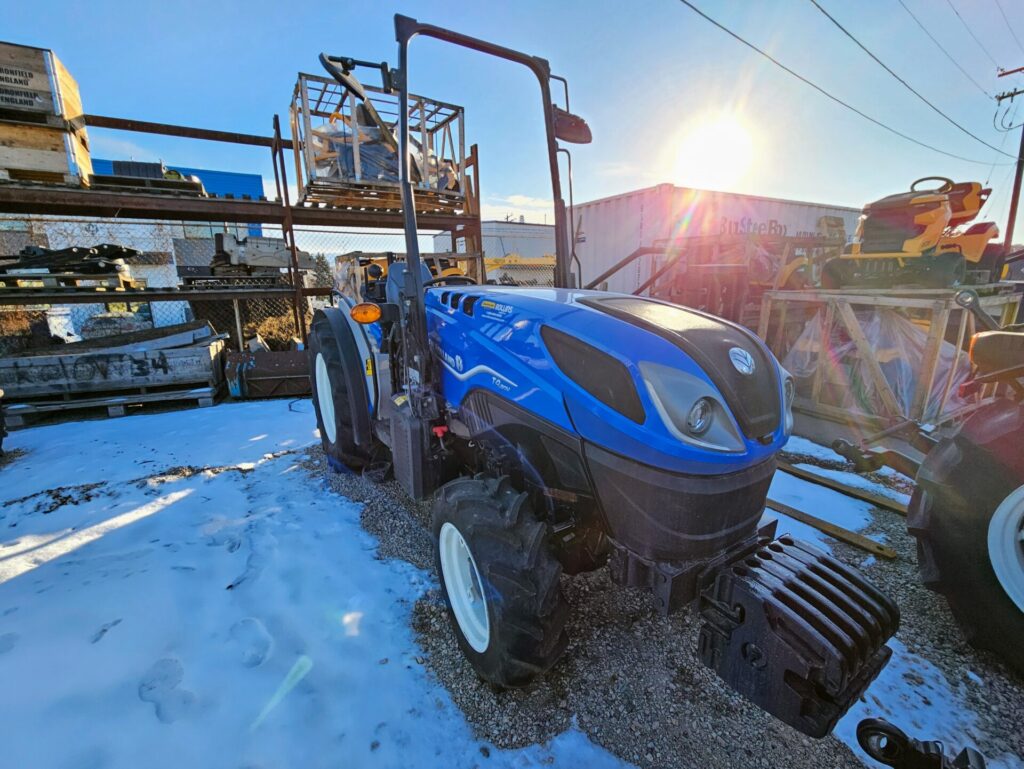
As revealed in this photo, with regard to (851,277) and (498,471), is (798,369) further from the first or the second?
(498,471)

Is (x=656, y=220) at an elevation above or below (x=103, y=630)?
above

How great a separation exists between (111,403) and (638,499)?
630 cm

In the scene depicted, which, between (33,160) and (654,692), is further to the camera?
(33,160)

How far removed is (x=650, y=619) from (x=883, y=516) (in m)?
2.02

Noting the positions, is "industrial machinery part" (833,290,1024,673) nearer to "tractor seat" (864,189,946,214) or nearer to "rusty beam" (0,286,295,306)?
"tractor seat" (864,189,946,214)

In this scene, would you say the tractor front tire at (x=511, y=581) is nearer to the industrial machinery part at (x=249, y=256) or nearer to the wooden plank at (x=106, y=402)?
the wooden plank at (x=106, y=402)

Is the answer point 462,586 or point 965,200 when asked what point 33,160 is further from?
point 965,200

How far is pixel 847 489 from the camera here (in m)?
3.31

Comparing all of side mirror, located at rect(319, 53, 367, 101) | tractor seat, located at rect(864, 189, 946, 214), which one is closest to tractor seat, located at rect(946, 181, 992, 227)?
tractor seat, located at rect(864, 189, 946, 214)

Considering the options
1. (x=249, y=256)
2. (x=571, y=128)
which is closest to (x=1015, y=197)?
(x=571, y=128)

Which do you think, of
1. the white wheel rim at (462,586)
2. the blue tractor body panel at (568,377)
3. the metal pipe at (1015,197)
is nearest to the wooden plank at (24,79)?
the blue tractor body panel at (568,377)

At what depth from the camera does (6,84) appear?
4574mm

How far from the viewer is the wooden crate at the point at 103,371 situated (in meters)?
5.05

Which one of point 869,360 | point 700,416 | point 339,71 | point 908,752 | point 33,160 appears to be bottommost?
point 908,752
